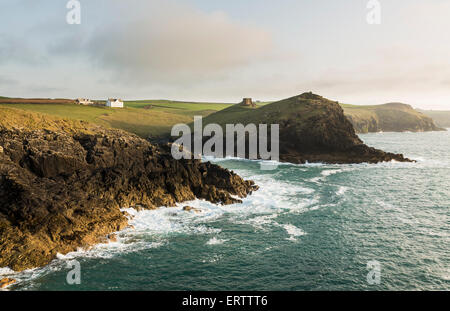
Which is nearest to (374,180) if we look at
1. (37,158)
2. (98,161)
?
(98,161)

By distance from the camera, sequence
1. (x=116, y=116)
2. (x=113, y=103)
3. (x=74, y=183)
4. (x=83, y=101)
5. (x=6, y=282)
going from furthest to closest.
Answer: (x=113, y=103)
(x=83, y=101)
(x=116, y=116)
(x=74, y=183)
(x=6, y=282)

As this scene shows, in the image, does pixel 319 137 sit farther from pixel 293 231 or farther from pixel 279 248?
pixel 279 248

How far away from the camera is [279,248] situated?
29734 millimetres

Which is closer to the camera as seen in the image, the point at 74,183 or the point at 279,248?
the point at 279,248

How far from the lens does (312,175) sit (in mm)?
68125

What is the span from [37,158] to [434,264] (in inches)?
1684

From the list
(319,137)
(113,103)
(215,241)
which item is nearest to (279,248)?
(215,241)

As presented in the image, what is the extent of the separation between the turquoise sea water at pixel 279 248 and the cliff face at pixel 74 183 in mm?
2151

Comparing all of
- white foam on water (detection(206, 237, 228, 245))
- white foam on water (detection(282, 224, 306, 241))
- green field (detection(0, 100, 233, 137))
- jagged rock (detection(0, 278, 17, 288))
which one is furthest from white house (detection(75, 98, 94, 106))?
jagged rock (detection(0, 278, 17, 288))

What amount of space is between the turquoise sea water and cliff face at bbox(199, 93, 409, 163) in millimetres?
36865

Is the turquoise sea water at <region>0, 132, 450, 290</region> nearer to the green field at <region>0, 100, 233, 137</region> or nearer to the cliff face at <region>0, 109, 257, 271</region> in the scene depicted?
the cliff face at <region>0, 109, 257, 271</region>

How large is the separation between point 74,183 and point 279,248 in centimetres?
2549

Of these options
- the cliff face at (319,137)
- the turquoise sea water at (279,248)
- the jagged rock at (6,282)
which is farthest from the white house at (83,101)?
the jagged rock at (6,282)
